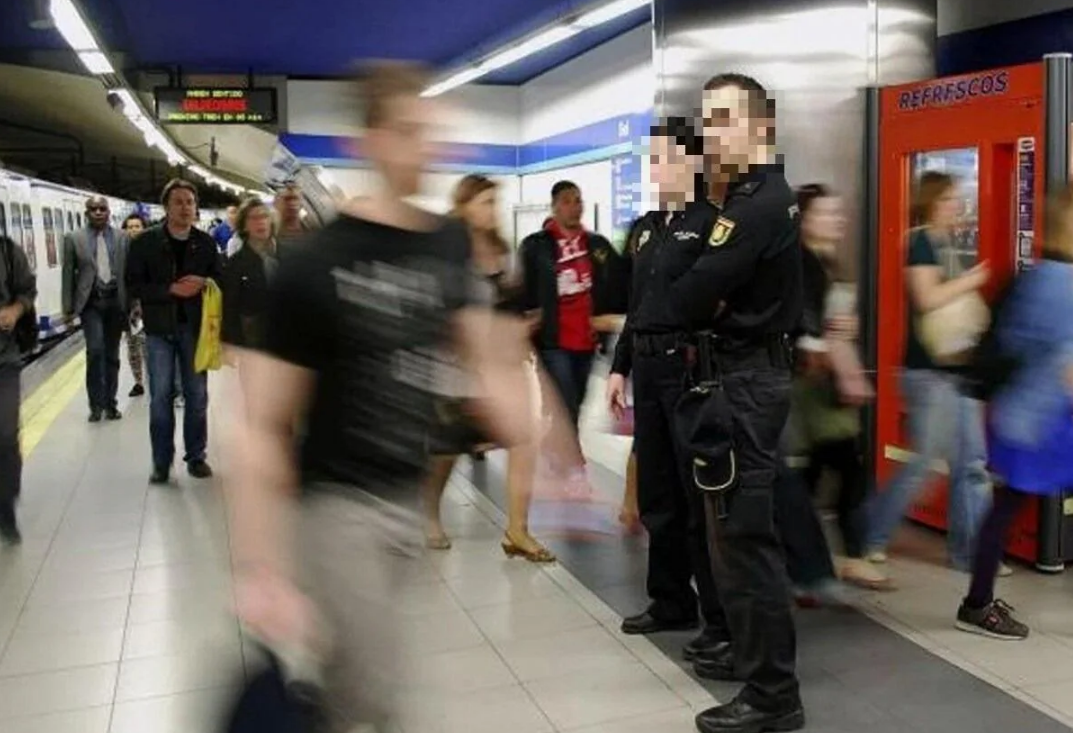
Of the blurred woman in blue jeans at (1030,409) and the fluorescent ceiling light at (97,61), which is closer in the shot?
the blurred woman in blue jeans at (1030,409)

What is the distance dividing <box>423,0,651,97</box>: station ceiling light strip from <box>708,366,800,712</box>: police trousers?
14.9 feet

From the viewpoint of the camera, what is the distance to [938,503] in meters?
5.00

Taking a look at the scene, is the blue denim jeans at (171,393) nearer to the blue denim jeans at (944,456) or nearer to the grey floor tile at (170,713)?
the grey floor tile at (170,713)

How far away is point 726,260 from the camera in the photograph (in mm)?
2850

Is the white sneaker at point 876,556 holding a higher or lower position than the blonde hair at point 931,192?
lower

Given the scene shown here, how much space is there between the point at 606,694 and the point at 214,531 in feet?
8.34

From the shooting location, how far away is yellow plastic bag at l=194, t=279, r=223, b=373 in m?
6.23

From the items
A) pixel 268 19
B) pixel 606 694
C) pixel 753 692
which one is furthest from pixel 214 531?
pixel 268 19

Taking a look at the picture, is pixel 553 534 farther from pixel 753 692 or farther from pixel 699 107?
pixel 699 107

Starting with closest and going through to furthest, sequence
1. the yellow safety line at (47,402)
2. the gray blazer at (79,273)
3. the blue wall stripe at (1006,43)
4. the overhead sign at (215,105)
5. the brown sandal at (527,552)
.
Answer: the brown sandal at (527,552), the blue wall stripe at (1006,43), the yellow safety line at (47,402), the gray blazer at (79,273), the overhead sign at (215,105)

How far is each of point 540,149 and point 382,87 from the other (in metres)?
12.6

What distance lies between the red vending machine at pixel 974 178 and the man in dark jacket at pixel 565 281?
1.24m

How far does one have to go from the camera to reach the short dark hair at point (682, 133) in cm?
325

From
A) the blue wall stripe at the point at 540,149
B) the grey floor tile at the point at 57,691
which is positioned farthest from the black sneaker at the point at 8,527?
the blue wall stripe at the point at 540,149
